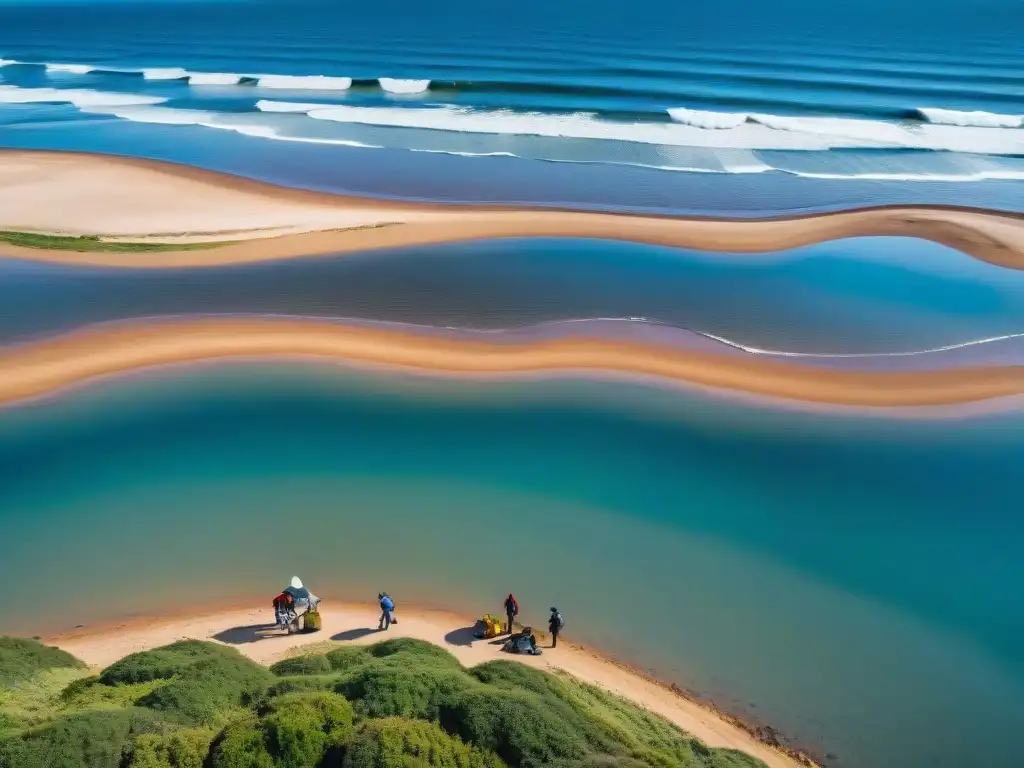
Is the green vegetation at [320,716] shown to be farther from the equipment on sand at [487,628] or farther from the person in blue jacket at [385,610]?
the equipment on sand at [487,628]

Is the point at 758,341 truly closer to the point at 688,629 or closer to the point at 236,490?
the point at 688,629

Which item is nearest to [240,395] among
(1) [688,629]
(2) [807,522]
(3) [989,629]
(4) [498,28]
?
(1) [688,629]

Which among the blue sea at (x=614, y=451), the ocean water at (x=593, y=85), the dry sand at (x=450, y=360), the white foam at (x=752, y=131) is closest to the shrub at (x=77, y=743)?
the blue sea at (x=614, y=451)

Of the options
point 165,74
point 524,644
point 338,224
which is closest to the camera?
point 524,644

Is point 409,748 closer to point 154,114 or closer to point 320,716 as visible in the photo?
point 320,716

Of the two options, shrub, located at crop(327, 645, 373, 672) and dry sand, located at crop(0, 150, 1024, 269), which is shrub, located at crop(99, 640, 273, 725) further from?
dry sand, located at crop(0, 150, 1024, 269)

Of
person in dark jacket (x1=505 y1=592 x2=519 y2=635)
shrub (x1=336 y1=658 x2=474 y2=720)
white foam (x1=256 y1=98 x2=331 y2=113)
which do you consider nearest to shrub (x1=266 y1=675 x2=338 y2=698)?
shrub (x1=336 y1=658 x2=474 y2=720)

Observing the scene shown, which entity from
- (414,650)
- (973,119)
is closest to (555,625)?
(414,650)
